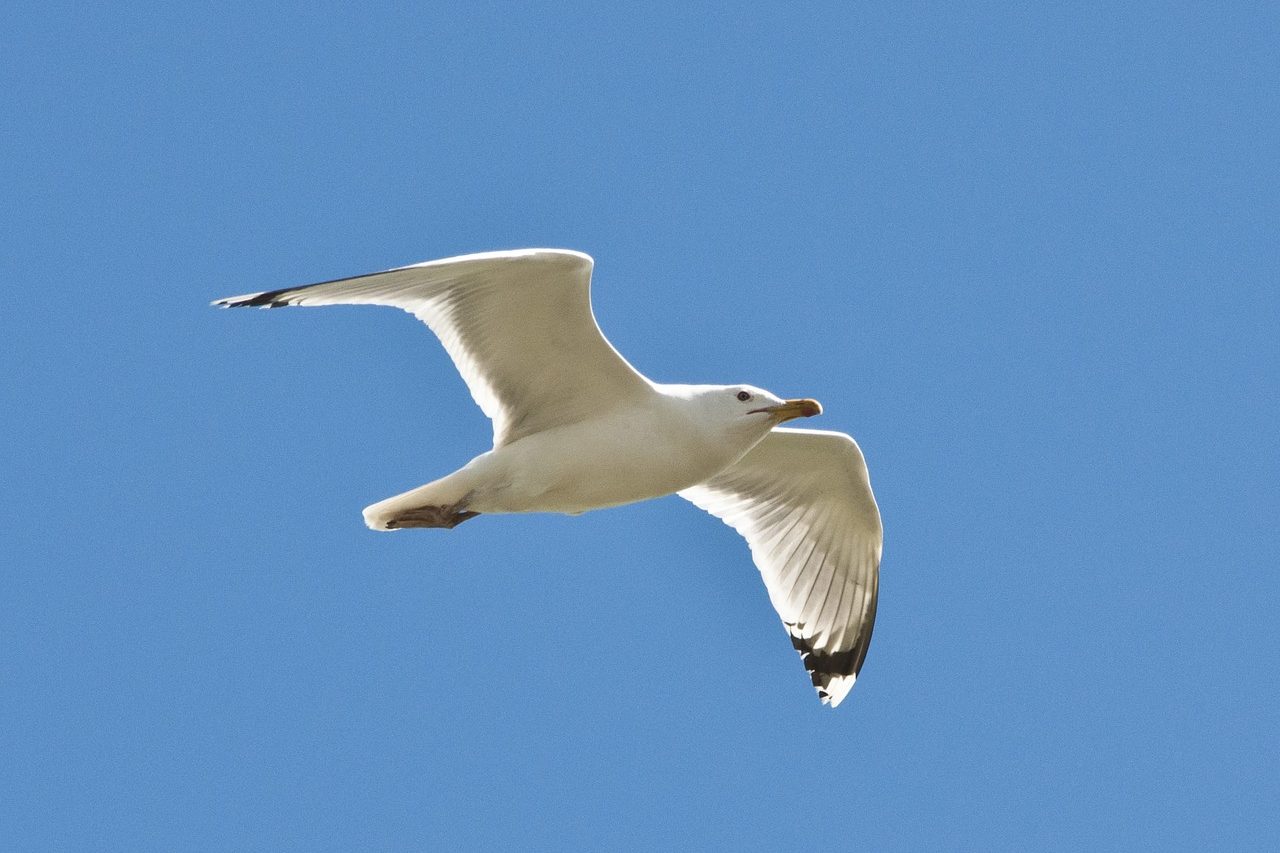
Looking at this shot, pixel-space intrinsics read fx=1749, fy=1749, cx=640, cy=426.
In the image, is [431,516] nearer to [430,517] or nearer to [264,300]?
[430,517]

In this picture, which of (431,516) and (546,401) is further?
(546,401)

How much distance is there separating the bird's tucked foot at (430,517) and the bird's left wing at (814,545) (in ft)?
6.18

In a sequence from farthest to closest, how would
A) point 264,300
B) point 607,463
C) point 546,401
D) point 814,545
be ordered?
point 814,545 < point 546,401 < point 607,463 < point 264,300

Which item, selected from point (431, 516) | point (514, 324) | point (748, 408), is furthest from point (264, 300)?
point (748, 408)

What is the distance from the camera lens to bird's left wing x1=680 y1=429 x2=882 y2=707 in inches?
349

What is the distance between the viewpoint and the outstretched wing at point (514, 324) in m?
7.05

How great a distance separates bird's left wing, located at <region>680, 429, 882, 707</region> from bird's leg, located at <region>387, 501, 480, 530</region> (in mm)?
1879

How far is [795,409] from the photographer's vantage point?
7395 mm

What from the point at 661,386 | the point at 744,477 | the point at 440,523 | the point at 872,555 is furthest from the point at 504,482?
the point at 872,555

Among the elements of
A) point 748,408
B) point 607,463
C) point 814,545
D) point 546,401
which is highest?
point 546,401

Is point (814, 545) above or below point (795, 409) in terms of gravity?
below

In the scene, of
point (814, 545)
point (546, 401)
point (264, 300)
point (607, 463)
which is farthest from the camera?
point (814, 545)

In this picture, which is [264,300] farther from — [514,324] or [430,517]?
[430,517]

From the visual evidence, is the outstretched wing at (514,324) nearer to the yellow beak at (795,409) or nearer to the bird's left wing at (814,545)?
the yellow beak at (795,409)
